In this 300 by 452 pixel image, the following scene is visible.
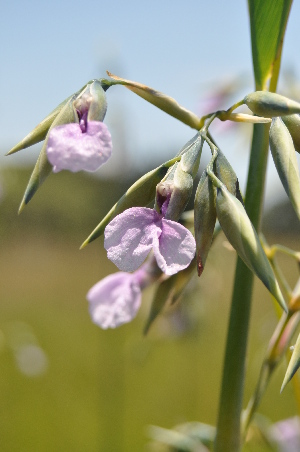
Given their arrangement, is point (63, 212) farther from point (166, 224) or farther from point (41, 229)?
point (166, 224)

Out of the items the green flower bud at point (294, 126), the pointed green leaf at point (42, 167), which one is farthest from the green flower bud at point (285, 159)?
the pointed green leaf at point (42, 167)

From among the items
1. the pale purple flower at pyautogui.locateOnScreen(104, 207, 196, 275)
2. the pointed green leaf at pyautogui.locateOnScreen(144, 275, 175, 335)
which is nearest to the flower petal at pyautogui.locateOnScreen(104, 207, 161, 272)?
the pale purple flower at pyautogui.locateOnScreen(104, 207, 196, 275)

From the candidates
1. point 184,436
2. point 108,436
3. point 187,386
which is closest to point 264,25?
point 184,436

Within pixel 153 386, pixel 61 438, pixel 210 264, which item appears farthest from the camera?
pixel 153 386

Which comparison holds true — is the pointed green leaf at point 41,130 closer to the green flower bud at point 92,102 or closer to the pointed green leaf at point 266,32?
the green flower bud at point 92,102

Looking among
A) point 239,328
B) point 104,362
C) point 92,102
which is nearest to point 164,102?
point 92,102

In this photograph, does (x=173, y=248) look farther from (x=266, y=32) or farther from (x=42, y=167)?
(x=266, y=32)

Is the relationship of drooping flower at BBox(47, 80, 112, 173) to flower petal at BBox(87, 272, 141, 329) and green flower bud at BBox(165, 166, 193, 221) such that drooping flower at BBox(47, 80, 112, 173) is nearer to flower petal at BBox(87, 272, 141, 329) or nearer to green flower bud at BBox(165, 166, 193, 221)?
green flower bud at BBox(165, 166, 193, 221)

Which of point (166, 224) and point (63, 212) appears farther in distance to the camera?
point (63, 212)

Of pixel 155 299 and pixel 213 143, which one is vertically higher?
pixel 213 143
